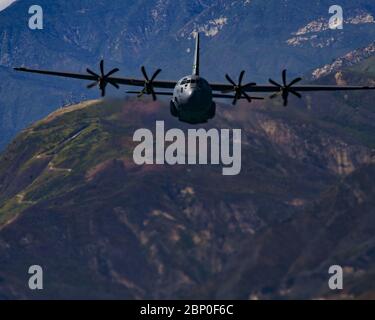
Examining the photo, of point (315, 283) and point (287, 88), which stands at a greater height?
point (287, 88)

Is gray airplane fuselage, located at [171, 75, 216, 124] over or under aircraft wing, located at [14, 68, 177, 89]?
under

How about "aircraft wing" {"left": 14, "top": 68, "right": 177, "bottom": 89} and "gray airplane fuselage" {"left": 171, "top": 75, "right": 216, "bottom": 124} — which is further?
"aircraft wing" {"left": 14, "top": 68, "right": 177, "bottom": 89}

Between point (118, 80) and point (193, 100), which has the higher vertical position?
point (118, 80)

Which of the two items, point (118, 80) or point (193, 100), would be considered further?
point (118, 80)
